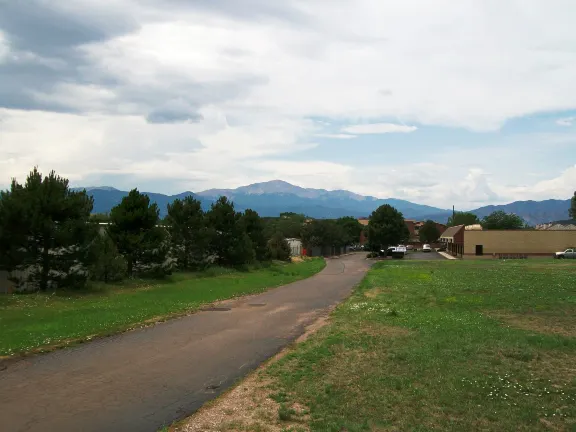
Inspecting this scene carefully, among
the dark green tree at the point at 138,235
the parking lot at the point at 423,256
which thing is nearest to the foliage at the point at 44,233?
the dark green tree at the point at 138,235

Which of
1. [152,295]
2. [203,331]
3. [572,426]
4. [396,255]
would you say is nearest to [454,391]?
[572,426]

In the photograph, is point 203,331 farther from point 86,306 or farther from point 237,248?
point 237,248

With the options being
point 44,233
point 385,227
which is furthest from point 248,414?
point 385,227

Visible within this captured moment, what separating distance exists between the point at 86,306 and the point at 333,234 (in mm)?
76258

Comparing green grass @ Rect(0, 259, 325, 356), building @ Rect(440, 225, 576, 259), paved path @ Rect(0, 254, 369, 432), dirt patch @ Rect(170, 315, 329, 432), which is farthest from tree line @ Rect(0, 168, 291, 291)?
building @ Rect(440, 225, 576, 259)

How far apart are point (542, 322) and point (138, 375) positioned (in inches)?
478

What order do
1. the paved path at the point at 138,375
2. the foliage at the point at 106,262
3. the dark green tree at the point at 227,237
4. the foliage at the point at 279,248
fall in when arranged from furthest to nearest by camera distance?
the foliage at the point at 279,248 < the dark green tree at the point at 227,237 < the foliage at the point at 106,262 < the paved path at the point at 138,375

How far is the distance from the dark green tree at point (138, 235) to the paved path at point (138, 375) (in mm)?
14215

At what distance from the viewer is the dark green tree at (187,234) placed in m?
37.4

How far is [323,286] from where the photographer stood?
102 feet

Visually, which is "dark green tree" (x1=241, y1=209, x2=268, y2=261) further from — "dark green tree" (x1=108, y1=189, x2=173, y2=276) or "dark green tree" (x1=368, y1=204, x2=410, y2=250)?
"dark green tree" (x1=368, y1=204, x2=410, y2=250)

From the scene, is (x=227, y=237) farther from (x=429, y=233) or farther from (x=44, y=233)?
(x=429, y=233)

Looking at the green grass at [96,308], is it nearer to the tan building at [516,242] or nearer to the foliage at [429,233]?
the tan building at [516,242]

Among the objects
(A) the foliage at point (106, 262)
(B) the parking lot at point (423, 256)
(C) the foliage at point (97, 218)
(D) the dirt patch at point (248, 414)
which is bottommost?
(B) the parking lot at point (423, 256)
